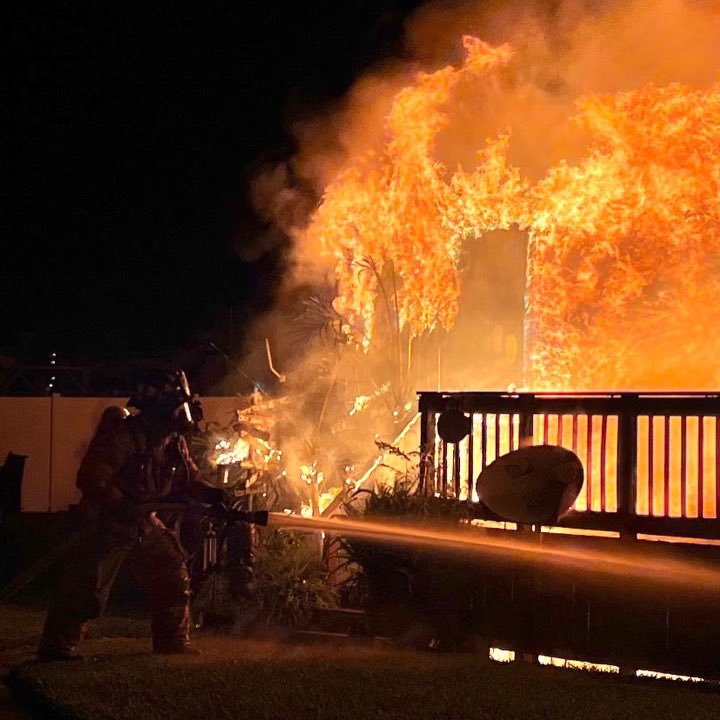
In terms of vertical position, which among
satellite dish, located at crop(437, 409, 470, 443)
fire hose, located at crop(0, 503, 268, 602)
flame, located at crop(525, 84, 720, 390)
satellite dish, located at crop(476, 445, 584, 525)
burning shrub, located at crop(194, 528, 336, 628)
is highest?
flame, located at crop(525, 84, 720, 390)

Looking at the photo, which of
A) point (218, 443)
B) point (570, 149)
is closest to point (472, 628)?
point (218, 443)

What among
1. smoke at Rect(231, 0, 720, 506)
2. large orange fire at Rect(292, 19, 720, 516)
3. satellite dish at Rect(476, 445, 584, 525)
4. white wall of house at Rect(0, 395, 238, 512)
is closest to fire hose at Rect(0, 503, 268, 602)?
satellite dish at Rect(476, 445, 584, 525)

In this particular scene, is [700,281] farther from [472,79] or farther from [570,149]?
[472,79]

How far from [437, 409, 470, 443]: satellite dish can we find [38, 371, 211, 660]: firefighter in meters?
2.24

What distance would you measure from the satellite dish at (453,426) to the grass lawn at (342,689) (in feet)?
6.33

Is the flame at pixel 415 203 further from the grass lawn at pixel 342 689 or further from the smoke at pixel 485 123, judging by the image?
the grass lawn at pixel 342 689

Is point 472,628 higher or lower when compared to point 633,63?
lower

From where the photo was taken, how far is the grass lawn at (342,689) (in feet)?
22.7

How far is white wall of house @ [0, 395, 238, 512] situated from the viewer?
22.2m

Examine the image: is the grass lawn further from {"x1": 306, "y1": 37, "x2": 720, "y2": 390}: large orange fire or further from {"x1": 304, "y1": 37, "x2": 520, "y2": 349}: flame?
{"x1": 304, "y1": 37, "x2": 520, "y2": 349}: flame

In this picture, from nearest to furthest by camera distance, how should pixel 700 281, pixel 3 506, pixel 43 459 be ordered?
pixel 700 281
pixel 3 506
pixel 43 459

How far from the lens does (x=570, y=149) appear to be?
45.9ft

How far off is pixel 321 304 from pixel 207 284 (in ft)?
71.0

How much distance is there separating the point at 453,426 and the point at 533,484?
1219 mm
